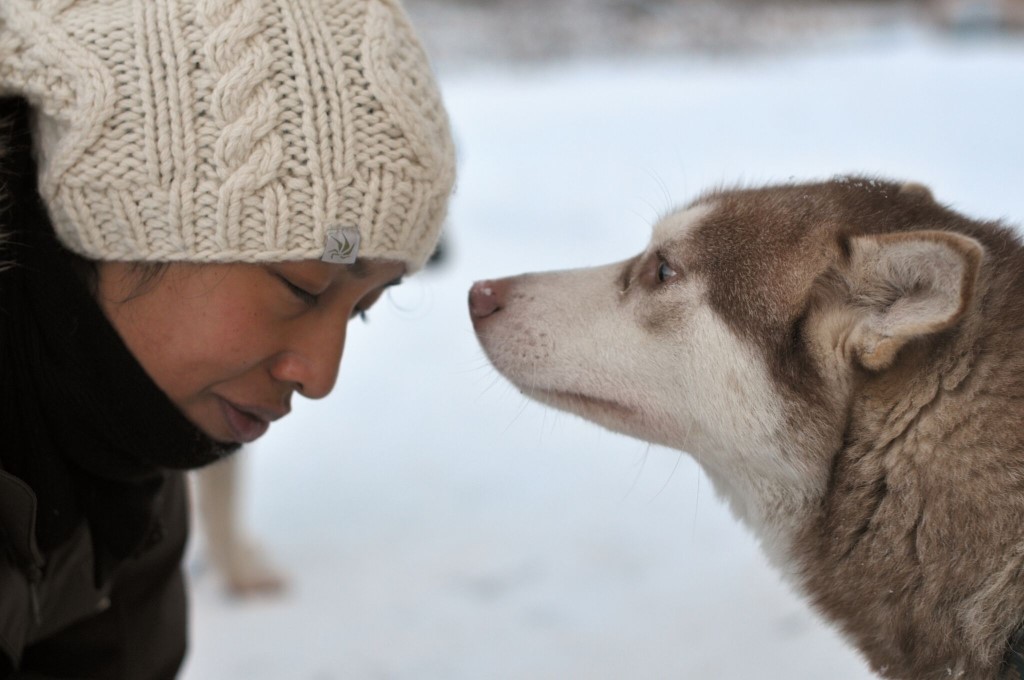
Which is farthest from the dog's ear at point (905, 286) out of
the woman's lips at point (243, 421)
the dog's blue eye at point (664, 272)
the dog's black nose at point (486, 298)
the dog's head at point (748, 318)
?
the woman's lips at point (243, 421)

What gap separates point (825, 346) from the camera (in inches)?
68.4

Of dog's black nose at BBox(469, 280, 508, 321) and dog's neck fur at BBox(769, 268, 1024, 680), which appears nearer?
dog's neck fur at BBox(769, 268, 1024, 680)

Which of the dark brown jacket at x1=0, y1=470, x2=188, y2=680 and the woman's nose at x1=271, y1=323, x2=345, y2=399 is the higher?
the woman's nose at x1=271, y1=323, x2=345, y2=399

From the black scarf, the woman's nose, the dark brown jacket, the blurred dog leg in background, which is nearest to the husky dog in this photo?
the woman's nose

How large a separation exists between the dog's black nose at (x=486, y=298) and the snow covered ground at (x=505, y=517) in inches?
14.7

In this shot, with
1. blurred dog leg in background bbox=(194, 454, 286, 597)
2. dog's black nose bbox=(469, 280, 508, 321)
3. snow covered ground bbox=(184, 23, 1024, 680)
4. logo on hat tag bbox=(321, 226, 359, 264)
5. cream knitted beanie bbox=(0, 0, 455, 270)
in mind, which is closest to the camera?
cream knitted beanie bbox=(0, 0, 455, 270)

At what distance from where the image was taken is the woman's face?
179cm

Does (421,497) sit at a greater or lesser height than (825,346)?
lesser

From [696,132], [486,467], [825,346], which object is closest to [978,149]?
[696,132]

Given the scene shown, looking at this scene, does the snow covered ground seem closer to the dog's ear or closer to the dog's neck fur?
the dog's neck fur

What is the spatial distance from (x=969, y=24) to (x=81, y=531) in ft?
38.3

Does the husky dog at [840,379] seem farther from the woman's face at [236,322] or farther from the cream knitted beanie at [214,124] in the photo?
the cream knitted beanie at [214,124]

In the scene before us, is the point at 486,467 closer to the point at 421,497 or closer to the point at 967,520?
the point at 421,497

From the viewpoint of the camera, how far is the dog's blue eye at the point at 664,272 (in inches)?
77.5
